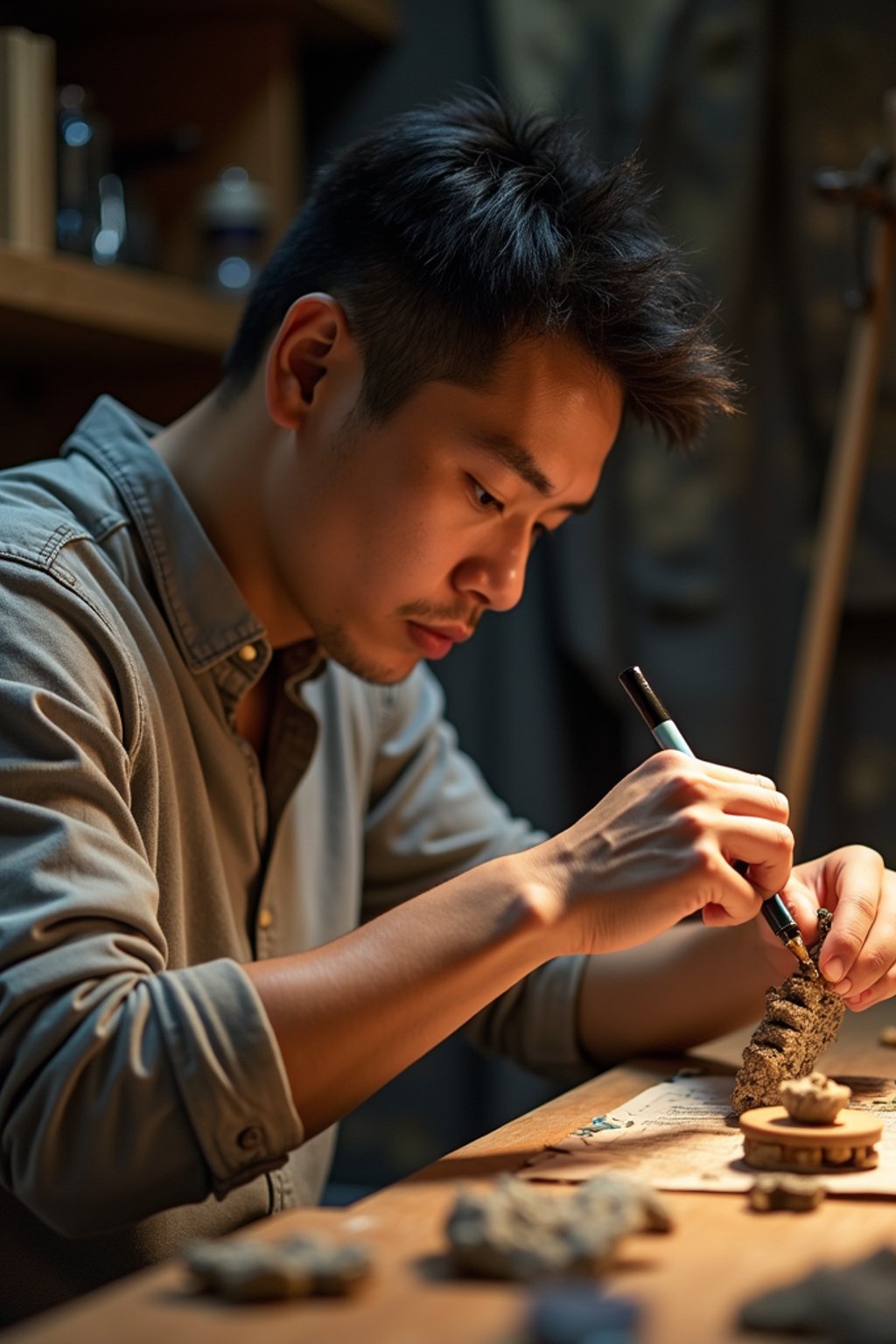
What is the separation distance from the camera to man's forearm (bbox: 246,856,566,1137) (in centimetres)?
96

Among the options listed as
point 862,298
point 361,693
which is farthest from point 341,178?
point 862,298

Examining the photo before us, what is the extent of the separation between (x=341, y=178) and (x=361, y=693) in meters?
0.55

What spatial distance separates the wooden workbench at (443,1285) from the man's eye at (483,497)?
541 mm

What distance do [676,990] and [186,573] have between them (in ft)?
1.91

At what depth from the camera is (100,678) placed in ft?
3.78

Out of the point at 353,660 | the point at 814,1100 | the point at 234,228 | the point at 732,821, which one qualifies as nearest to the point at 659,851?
the point at 732,821

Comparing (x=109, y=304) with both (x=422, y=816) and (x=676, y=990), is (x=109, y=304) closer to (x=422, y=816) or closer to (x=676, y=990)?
(x=422, y=816)

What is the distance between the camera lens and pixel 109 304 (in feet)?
6.51

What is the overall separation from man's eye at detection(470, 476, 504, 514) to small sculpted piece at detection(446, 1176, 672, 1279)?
0.62m

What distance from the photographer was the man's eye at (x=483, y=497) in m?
1.23

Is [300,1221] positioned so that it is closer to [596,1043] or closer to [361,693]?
[596,1043]

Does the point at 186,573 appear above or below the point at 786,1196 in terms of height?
above

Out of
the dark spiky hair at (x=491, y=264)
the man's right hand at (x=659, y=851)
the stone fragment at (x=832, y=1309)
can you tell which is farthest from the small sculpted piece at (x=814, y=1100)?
the dark spiky hair at (x=491, y=264)

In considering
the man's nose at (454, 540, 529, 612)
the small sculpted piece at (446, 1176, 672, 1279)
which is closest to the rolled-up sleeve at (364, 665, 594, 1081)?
the man's nose at (454, 540, 529, 612)
